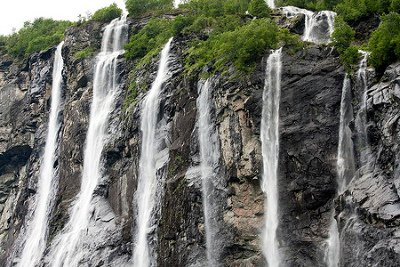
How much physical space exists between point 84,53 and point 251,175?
29.0 meters

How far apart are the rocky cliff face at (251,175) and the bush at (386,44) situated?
3.51 feet

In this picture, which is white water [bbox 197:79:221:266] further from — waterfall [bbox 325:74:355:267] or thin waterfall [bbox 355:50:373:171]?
thin waterfall [bbox 355:50:373:171]

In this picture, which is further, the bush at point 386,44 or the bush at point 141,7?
the bush at point 141,7

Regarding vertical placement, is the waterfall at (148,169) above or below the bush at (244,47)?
below

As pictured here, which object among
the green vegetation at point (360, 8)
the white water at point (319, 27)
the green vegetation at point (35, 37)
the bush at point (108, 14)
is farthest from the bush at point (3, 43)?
the green vegetation at point (360, 8)

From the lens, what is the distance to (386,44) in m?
28.8

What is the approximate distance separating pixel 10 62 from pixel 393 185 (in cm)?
5670

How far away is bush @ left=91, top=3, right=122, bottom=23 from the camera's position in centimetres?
6094

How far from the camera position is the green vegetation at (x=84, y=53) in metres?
54.5

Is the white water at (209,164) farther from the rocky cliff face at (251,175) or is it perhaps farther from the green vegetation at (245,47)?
the green vegetation at (245,47)

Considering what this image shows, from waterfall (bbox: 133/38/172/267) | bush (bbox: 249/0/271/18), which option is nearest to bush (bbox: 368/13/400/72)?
waterfall (bbox: 133/38/172/267)

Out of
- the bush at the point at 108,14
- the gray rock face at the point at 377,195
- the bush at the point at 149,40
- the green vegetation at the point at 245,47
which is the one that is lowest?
the gray rock face at the point at 377,195

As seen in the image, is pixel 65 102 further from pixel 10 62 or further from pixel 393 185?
pixel 393 185

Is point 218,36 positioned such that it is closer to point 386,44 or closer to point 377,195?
point 386,44
